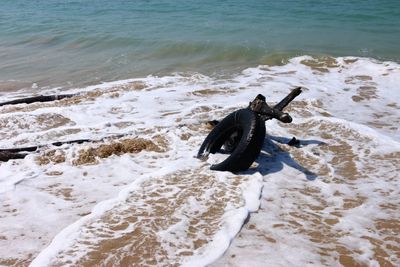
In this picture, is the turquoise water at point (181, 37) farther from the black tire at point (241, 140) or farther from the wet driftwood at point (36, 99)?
the black tire at point (241, 140)

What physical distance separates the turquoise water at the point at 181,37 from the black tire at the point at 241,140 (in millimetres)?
6482

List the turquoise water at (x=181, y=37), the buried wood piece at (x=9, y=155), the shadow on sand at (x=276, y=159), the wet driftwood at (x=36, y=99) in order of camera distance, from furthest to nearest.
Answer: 1. the turquoise water at (x=181, y=37)
2. the wet driftwood at (x=36, y=99)
3. the buried wood piece at (x=9, y=155)
4. the shadow on sand at (x=276, y=159)

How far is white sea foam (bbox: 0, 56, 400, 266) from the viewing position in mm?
3947

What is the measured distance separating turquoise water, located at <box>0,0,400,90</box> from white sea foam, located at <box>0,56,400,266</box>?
438 cm

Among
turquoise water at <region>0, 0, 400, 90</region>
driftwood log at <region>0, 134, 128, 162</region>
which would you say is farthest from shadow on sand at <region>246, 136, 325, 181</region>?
turquoise water at <region>0, 0, 400, 90</region>

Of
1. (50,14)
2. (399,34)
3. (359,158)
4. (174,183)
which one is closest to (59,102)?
(174,183)

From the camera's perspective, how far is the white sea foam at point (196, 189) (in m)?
3.95

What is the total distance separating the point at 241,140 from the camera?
5676 millimetres

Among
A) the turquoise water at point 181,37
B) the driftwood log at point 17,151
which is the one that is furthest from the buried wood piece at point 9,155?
the turquoise water at point 181,37

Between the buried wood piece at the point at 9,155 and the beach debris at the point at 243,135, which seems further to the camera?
the buried wood piece at the point at 9,155

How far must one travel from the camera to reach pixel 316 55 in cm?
1457

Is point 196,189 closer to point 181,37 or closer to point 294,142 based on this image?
point 294,142

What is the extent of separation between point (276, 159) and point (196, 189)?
64.4 inches

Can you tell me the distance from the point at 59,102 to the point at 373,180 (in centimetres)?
667
